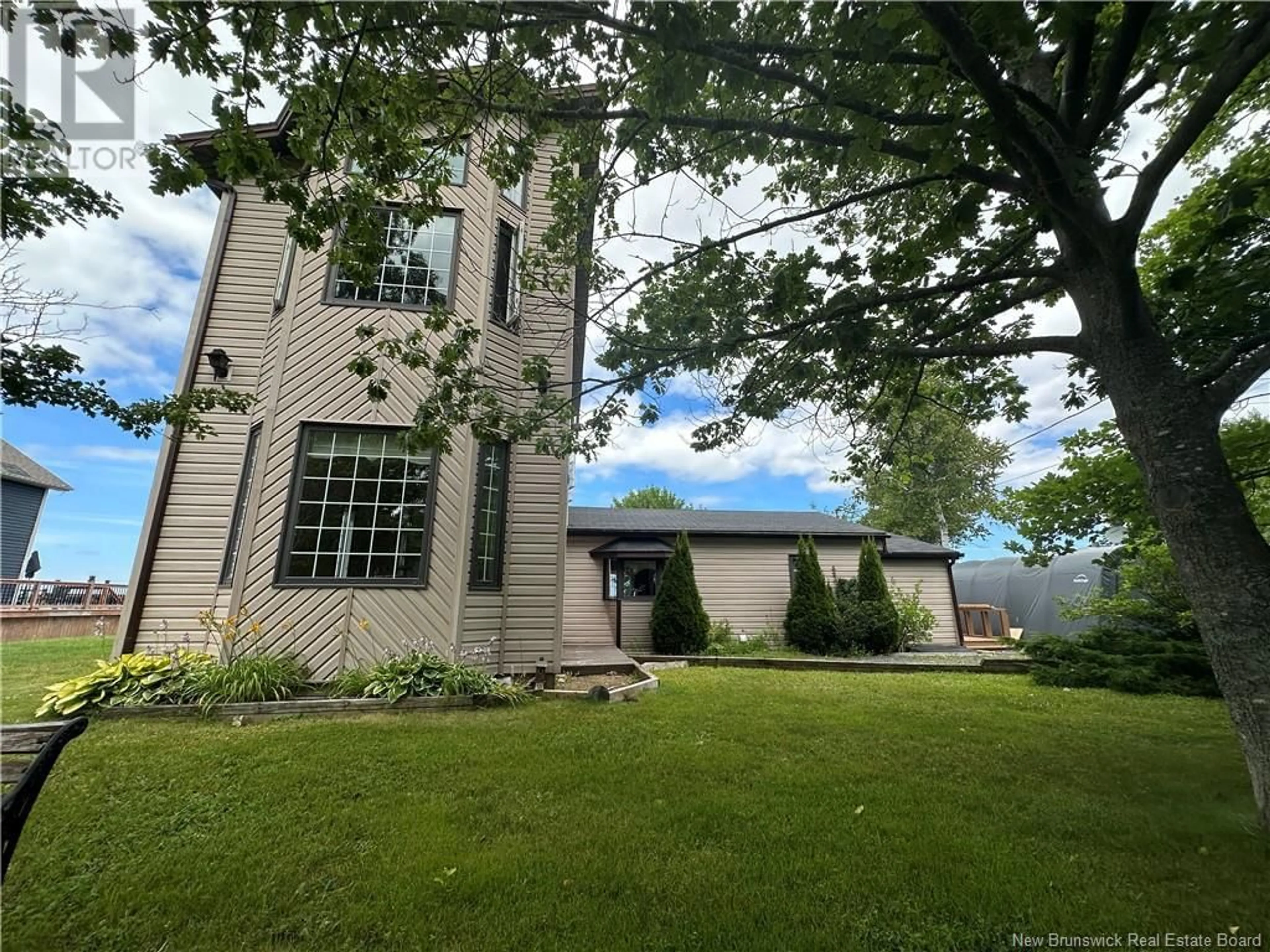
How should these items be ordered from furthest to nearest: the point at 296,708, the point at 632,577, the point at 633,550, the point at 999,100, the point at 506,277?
1. the point at 632,577
2. the point at 633,550
3. the point at 506,277
4. the point at 296,708
5. the point at 999,100

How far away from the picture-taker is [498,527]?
7.52m

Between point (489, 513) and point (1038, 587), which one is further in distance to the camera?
point (1038, 587)

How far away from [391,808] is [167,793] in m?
1.62

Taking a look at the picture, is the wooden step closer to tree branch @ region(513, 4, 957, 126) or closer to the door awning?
the door awning

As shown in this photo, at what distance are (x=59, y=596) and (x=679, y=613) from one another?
1680 centimetres

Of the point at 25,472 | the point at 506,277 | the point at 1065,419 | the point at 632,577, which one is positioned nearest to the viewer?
the point at 1065,419

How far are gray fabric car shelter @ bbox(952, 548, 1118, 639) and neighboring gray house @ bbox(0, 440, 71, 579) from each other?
90.3 feet

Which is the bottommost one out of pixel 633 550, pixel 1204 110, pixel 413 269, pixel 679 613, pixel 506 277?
pixel 679 613

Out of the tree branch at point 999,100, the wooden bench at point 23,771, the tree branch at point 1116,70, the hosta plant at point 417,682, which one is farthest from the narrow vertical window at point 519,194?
the wooden bench at point 23,771

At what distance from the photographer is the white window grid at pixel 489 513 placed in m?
7.22

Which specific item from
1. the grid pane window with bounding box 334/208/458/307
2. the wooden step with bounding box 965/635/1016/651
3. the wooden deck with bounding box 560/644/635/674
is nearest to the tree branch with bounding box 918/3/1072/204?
the grid pane window with bounding box 334/208/458/307

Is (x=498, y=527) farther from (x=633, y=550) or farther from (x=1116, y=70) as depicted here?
(x=1116, y=70)

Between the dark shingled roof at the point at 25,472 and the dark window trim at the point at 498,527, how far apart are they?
55.4 ft

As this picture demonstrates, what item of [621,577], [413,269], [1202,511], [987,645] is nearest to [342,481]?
[413,269]
